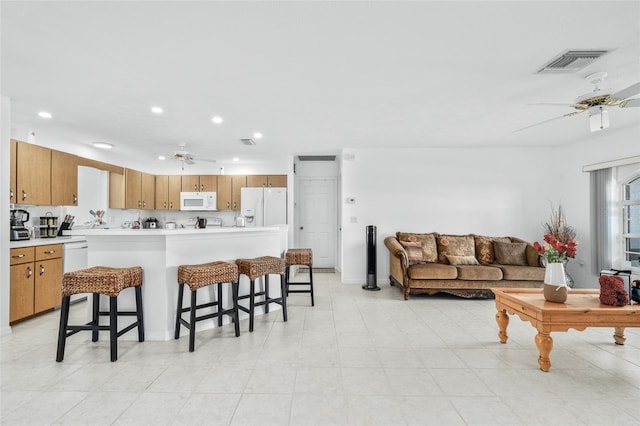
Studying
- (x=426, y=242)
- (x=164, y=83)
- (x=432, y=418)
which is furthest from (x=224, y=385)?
(x=426, y=242)

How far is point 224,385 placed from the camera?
2.13 metres

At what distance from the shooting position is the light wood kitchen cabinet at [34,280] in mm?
3330

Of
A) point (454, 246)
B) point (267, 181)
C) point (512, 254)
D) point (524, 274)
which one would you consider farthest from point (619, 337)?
point (267, 181)

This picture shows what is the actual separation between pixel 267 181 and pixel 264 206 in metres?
0.57

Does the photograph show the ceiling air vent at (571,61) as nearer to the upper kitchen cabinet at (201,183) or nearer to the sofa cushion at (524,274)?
the sofa cushion at (524,274)

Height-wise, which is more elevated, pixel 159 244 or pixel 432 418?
pixel 159 244

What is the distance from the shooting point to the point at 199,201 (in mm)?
6469

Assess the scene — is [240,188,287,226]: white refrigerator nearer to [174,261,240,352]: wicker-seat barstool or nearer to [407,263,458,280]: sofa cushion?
[407,263,458,280]: sofa cushion

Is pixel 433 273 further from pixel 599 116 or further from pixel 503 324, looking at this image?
pixel 599 116

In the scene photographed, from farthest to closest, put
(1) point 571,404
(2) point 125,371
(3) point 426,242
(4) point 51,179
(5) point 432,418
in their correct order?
1. (3) point 426,242
2. (4) point 51,179
3. (2) point 125,371
4. (1) point 571,404
5. (5) point 432,418

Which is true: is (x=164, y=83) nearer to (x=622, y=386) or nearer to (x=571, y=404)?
(x=571, y=404)

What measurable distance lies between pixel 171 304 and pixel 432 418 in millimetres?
2386

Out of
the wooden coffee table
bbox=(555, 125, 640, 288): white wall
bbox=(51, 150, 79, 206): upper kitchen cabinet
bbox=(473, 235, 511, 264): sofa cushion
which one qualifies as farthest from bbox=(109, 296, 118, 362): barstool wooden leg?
bbox=(555, 125, 640, 288): white wall

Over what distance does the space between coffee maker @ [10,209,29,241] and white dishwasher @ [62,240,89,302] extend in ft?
1.38
